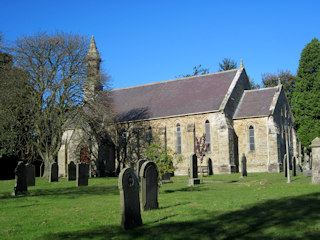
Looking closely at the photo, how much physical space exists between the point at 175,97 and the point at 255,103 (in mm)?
8155

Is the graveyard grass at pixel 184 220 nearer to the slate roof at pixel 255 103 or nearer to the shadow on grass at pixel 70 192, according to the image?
the shadow on grass at pixel 70 192

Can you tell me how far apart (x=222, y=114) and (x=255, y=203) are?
20.8 meters

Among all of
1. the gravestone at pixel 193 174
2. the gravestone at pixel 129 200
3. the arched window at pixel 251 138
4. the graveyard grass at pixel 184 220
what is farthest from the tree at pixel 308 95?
the gravestone at pixel 129 200

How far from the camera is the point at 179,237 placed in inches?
279

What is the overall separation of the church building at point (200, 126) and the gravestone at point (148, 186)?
17.3m

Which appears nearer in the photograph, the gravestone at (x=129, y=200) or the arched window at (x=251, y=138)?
the gravestone at (x=129, y=200)

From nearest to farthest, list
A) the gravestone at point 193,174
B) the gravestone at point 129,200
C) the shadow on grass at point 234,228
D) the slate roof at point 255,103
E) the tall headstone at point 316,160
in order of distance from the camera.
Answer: the shadow on grass at point 234,228 < the gravestone at point 129,200 < the tall headstone at point 316,160 < the gravestone at point 193,174 < the slate roof at point 255,103

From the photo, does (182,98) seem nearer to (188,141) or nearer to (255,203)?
(188,141)

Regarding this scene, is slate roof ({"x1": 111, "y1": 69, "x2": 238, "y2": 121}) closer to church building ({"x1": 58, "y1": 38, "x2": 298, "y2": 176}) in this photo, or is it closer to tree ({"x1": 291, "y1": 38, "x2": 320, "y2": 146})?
church building ({"x1": 58, "y1": 38, "x2": 298, "y2": 176})

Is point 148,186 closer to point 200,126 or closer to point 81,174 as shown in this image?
point 81,174

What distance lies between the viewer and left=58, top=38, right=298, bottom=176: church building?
102 feet

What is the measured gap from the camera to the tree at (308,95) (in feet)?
115

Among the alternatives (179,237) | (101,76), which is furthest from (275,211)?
(101,76)

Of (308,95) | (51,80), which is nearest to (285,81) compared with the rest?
(308,95)
